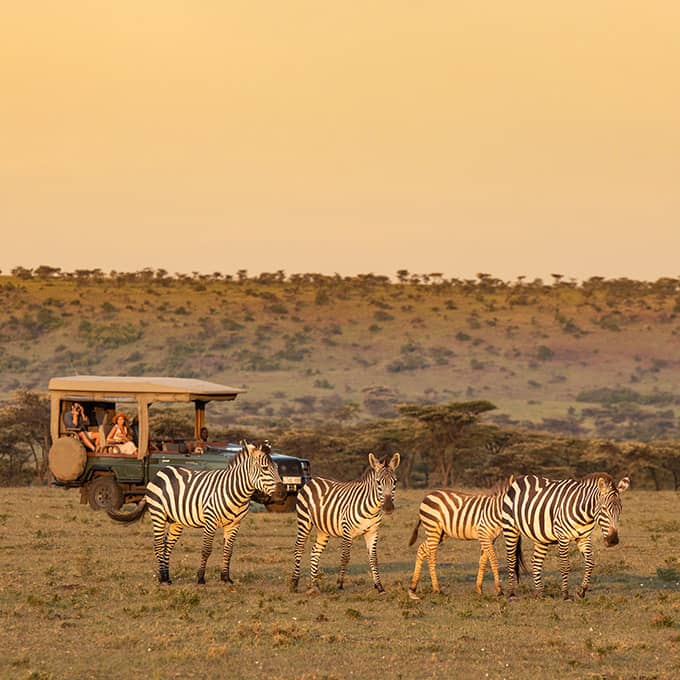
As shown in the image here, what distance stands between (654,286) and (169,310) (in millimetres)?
43935

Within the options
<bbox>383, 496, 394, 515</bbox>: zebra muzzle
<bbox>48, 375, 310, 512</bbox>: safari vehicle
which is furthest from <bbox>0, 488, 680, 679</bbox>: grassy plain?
<bbox>48, 375, 310, 512</bbox>: safari vehicle

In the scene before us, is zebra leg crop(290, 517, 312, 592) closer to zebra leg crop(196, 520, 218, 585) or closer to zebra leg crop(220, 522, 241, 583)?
zebra leg crop(220, 522, 241, 583)

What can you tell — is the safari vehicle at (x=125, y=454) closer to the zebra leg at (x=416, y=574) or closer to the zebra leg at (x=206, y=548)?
the zebra leg at (x=206, y=548)

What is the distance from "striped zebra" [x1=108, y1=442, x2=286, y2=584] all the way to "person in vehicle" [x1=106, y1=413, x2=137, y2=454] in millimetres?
7446

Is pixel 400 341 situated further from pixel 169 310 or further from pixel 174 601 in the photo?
pixel 174 601

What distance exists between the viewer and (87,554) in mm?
21516

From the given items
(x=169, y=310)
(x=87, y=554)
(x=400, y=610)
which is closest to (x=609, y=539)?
(x=400, y=610)

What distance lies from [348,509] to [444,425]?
3070 cm

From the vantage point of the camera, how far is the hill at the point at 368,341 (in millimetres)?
84250

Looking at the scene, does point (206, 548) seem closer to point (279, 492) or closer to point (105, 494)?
point (279, 492)

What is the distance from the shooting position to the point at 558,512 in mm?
16391

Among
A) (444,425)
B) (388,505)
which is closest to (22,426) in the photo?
(444,425)

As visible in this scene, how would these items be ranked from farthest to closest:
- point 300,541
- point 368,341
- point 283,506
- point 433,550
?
point 368,341
point 283,506
point 300,541
point 433,550

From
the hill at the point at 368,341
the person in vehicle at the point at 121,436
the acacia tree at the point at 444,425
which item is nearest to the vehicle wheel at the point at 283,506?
the person in vehicle at the point at 121,436
